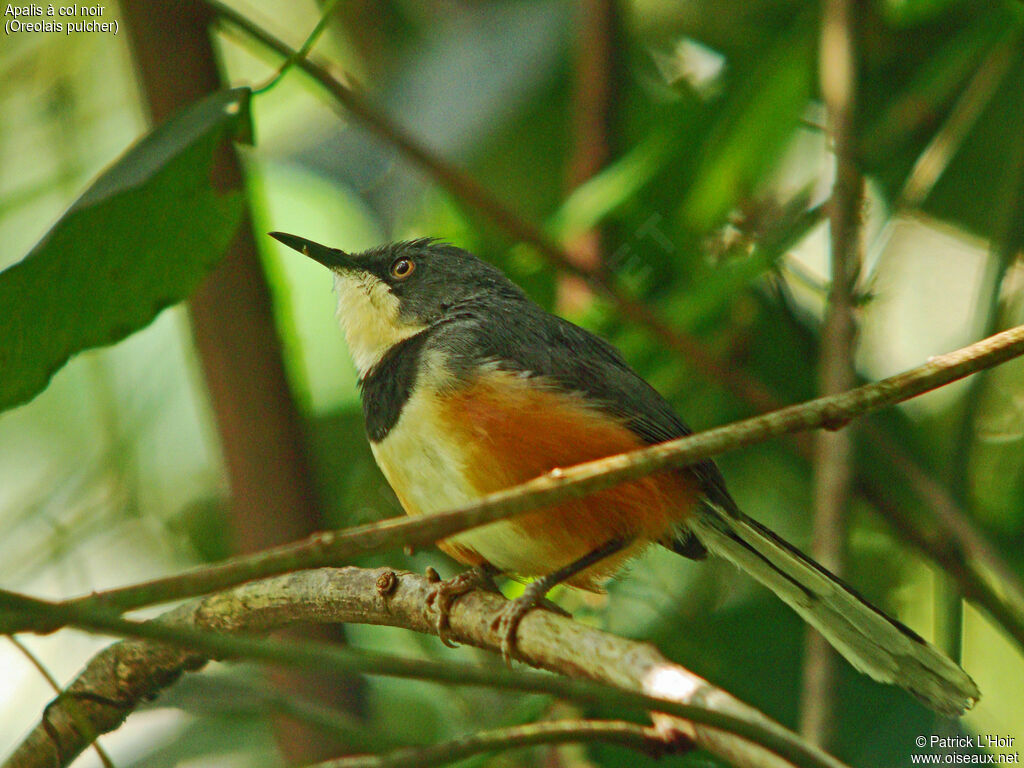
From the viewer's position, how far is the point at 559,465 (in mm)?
3322

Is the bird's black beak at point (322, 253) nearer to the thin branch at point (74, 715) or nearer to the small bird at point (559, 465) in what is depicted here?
the small bird at point (559, 465)

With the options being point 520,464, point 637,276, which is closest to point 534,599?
point 520,464

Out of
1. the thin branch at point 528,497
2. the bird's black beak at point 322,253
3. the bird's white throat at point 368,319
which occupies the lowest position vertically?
the thin branch at point 528,497

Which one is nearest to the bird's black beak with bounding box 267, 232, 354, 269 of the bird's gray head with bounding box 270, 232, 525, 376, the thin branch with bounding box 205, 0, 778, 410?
the bird's gray head with bounding box 270, 232, 525, 376

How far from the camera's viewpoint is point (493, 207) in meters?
4.49

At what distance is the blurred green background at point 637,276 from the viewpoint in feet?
15.5

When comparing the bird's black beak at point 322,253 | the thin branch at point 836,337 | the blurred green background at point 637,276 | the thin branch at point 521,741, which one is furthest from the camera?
the blurred green background at point 637,276

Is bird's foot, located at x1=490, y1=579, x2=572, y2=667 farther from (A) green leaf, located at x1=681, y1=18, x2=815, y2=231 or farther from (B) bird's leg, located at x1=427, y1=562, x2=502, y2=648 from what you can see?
(A) green leaf, located at x1=681, y1=18, x2=815, y2=231

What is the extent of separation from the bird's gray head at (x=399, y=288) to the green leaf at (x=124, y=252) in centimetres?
111

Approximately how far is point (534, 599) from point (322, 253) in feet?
7.40

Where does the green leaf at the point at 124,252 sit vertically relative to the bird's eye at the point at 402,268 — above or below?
below

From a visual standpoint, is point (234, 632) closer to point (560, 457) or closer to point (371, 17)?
point (560, 457)

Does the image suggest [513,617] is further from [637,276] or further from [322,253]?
[637,276]

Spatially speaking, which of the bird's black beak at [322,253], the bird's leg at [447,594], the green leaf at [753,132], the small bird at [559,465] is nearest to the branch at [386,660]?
the bird's leg at [447,594]
